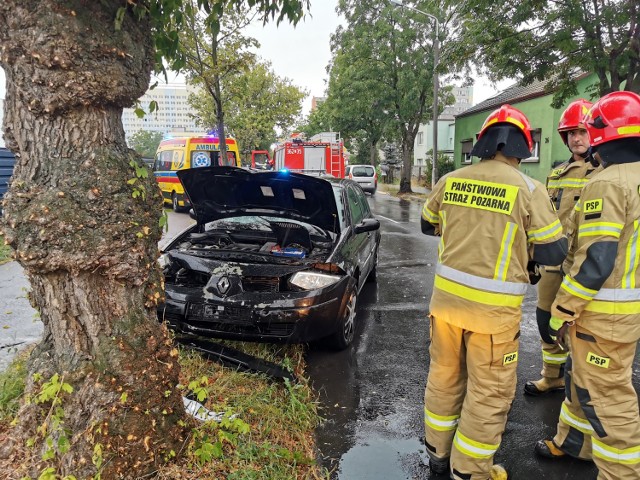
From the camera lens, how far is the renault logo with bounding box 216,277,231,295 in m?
3.55

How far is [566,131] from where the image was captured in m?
3.35

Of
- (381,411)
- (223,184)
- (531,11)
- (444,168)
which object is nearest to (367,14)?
(444,168)

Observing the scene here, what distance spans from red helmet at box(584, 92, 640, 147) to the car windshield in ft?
71.9

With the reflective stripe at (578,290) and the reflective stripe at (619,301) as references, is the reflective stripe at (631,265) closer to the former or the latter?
the reflective stripe at (619,301)

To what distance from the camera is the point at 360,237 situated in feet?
16.3

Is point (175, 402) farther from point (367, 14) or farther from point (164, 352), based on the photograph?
point (367, 14)

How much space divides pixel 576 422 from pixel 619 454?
1.21ft

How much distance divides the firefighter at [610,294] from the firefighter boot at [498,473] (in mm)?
451

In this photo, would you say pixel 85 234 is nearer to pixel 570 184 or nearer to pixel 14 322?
pixel 570 184

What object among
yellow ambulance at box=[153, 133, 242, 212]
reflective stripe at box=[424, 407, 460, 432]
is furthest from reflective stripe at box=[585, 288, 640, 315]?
yellow ambulance at box=[153, 133, 242, 212]

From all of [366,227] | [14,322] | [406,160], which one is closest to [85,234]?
[366,227]

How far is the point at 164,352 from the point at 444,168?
1034 inches

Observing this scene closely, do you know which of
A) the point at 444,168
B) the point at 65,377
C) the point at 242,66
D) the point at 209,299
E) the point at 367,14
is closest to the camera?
the point at 65,377

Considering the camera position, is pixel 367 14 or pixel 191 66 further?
pixel 367 14
